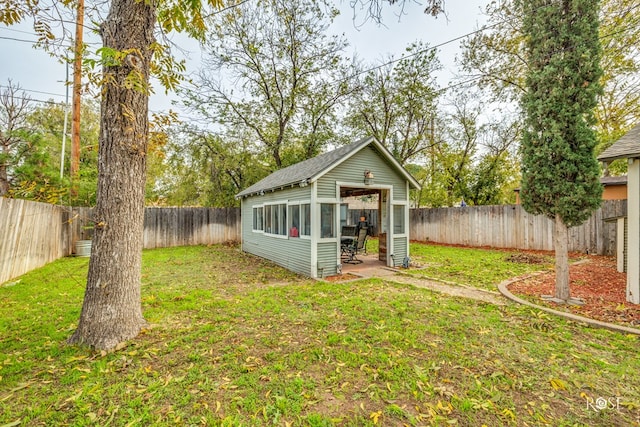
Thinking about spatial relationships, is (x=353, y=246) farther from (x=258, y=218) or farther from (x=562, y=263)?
(x=562, y=263)

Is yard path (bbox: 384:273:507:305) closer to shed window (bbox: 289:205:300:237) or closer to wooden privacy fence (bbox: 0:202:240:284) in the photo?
shed window (bbox: 289:205:300:237)

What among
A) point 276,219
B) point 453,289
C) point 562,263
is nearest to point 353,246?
point 276,219

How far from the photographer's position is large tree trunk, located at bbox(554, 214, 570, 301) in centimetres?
496

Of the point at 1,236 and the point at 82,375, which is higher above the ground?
A: the point at 1,236

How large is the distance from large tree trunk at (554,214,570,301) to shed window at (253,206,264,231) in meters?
8.69

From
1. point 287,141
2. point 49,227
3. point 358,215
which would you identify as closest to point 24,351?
point 49,227

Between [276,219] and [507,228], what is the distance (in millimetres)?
9662

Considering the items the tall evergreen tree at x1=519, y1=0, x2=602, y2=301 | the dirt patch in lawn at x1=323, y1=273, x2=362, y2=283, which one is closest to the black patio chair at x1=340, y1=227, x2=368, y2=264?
the dirt patch in lawn at x1=323, y1=273, x2=362, y2=283

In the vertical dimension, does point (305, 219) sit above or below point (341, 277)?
above

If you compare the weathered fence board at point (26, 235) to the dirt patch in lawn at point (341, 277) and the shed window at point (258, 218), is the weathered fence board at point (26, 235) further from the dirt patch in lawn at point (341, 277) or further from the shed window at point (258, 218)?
the dirt patch in lawn at point (341, 277)

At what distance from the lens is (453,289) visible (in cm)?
597

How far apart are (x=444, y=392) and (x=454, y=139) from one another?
16817 millimetres

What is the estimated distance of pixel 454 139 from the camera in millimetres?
16625

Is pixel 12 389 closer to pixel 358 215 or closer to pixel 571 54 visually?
pixel 571 54
